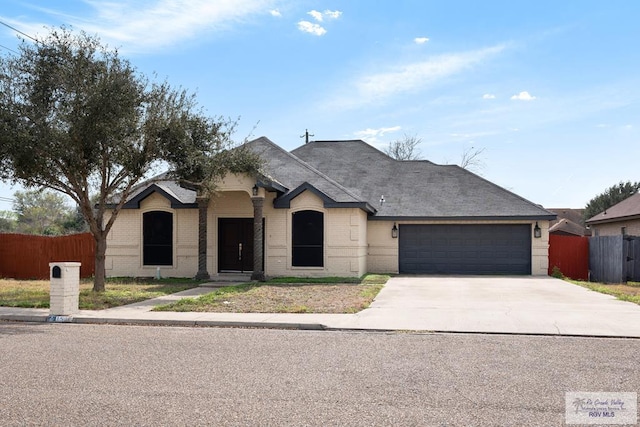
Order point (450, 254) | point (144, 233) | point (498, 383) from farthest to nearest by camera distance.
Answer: point (450, 254), point (144, 233), point (498, 383)

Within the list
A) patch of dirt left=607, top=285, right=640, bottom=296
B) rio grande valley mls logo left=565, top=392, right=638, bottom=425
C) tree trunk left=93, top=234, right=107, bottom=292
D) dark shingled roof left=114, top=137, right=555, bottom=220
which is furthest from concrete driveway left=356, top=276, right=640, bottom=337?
tree trunk left=93, top=234, right=107, bottom=292

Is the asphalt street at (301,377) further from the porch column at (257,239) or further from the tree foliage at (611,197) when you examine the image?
the tree foliage at (611,197)

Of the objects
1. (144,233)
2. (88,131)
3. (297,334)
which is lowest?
(297,334)

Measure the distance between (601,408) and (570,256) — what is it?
72.1 feet

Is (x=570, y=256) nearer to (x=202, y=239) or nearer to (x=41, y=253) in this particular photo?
(x=202, y=239)

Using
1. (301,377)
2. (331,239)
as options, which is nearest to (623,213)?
(331,239)

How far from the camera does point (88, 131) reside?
1469 cm

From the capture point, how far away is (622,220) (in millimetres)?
31781

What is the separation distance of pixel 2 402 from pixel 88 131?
986 centimetres

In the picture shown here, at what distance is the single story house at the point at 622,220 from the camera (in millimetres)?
30172

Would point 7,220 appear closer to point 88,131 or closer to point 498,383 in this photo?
point 88,131

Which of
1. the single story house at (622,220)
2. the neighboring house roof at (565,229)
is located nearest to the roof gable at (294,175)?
the single story house at (622,220)

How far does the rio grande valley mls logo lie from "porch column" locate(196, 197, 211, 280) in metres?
16.4

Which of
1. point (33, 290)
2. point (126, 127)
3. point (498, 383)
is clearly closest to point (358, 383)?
point (498, 383)
